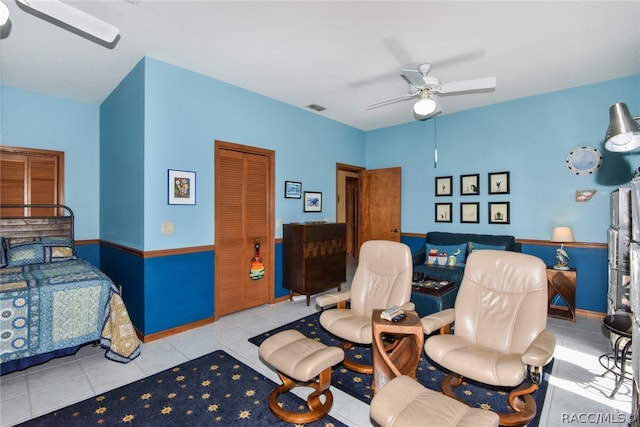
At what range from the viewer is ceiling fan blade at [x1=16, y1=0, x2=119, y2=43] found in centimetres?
188

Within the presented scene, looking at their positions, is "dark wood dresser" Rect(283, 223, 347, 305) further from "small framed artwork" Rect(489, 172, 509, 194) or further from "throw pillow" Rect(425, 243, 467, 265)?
"small framed artwork" Rect(489, 172, 509, 194)

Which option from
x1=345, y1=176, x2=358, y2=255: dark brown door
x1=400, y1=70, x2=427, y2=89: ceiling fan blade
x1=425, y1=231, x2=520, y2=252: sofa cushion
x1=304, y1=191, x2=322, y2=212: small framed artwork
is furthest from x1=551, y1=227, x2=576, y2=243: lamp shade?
x1=345, y1=176, x2=358, y2=255: dark brown door

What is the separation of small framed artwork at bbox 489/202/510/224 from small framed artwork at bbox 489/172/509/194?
20 centimetres

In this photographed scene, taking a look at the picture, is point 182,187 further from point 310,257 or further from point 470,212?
point 470,212

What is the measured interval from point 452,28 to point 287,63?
67.1 inches

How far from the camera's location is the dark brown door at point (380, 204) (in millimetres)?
5812

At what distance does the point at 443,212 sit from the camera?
5293 mm

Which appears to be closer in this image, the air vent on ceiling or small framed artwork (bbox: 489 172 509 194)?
small framed artwork (bbox: 489 172 509 194)

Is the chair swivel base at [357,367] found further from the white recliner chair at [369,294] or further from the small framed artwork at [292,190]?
the small framed artwork at [292,190]

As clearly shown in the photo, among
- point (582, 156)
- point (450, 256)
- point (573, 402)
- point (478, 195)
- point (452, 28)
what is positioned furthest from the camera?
point (478, 195)

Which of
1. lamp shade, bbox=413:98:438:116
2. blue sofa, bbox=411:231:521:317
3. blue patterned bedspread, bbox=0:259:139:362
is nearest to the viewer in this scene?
blue patterned bedspread, bbox=0:259:139:362

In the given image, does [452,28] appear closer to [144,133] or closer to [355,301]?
[355,301]

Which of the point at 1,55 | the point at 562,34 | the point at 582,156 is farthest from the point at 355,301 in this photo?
the point at 1,55

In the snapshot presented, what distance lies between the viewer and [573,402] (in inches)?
86.5
